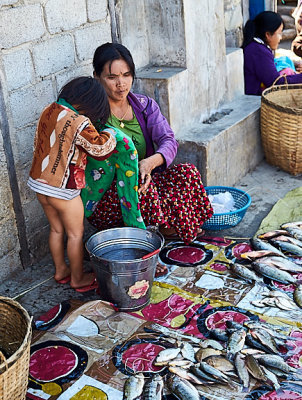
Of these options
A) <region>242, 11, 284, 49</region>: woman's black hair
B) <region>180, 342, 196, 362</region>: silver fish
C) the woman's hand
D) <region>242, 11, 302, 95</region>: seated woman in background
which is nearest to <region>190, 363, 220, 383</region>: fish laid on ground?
<region>180, 342, 196, 362</region>: silver fish

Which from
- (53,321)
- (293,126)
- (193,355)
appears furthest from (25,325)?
(293,126)

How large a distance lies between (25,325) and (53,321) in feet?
2.47

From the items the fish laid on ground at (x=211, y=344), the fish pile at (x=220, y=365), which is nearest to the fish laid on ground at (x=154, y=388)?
the fish pile at (x=220, y=365)

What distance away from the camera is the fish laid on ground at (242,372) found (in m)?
3.02

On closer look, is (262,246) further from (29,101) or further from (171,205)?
(29,101)

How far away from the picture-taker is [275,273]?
4.01 metres

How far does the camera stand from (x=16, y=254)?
13.9ft

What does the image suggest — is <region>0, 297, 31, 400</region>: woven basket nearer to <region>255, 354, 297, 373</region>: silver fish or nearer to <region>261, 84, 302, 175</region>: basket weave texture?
<region>255, 354, 297, 373</region>: silver fish

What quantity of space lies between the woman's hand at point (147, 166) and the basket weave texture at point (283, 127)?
70.0 inches

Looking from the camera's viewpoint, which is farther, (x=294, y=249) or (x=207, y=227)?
(x=207, y=227)

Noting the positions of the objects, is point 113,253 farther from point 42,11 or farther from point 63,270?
point 42,11


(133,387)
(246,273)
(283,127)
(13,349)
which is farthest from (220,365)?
(283,127)

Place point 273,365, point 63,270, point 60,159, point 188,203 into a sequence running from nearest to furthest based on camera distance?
point 273,365
point 60,159
point 63,270
point 188,203

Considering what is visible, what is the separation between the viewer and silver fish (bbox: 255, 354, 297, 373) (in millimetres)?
3092
